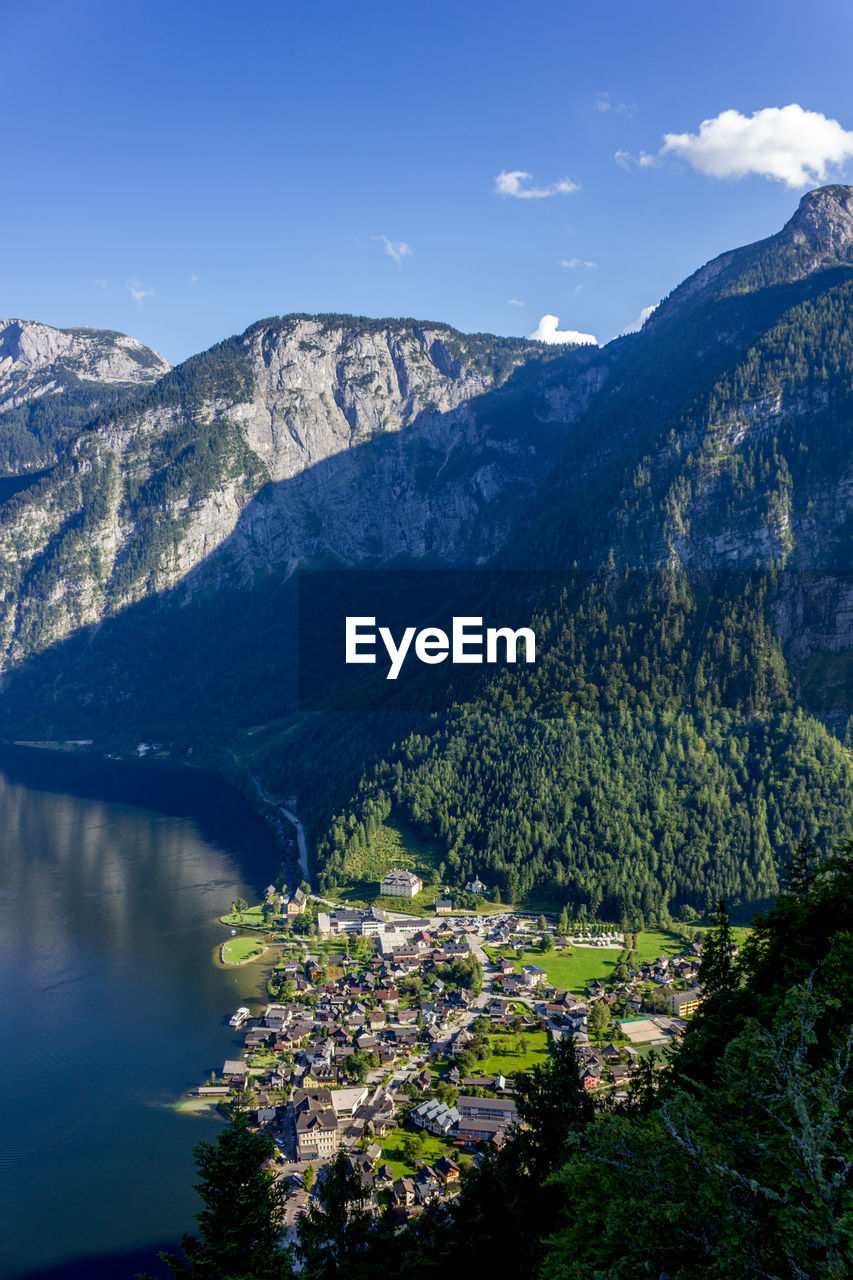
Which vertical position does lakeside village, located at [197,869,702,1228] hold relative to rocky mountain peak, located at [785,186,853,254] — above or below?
below

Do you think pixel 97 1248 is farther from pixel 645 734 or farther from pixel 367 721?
pixel 367 721

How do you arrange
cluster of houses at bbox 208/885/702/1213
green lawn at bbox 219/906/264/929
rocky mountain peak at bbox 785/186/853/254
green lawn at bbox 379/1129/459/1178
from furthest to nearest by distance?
rocky mountain peak at bbox 785/186/853/254, green lawn at bbox 219/906/264/929, cluster of houses at bbox 208/885/702/1213, green lawn at bbox 379/1129/459/1178

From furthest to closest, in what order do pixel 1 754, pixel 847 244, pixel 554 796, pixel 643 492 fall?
pixel 847 244
pixel 1 754
pixel 643 492
pixel 554 796

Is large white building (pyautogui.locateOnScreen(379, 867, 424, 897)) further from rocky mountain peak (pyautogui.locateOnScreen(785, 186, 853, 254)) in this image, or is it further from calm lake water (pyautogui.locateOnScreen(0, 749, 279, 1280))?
rocky mountain peak (pyautogui.locateOnScreen(785, 186, 853, 254))

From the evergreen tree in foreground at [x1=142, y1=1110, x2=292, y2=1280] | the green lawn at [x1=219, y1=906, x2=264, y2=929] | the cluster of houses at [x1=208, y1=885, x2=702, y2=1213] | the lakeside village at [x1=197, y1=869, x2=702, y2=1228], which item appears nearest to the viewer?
the evergreen tree in foreground at [x1=142, y1=1110, x2=292, y2=1280]

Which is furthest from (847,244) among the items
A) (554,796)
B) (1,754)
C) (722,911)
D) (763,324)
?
(1,754)
